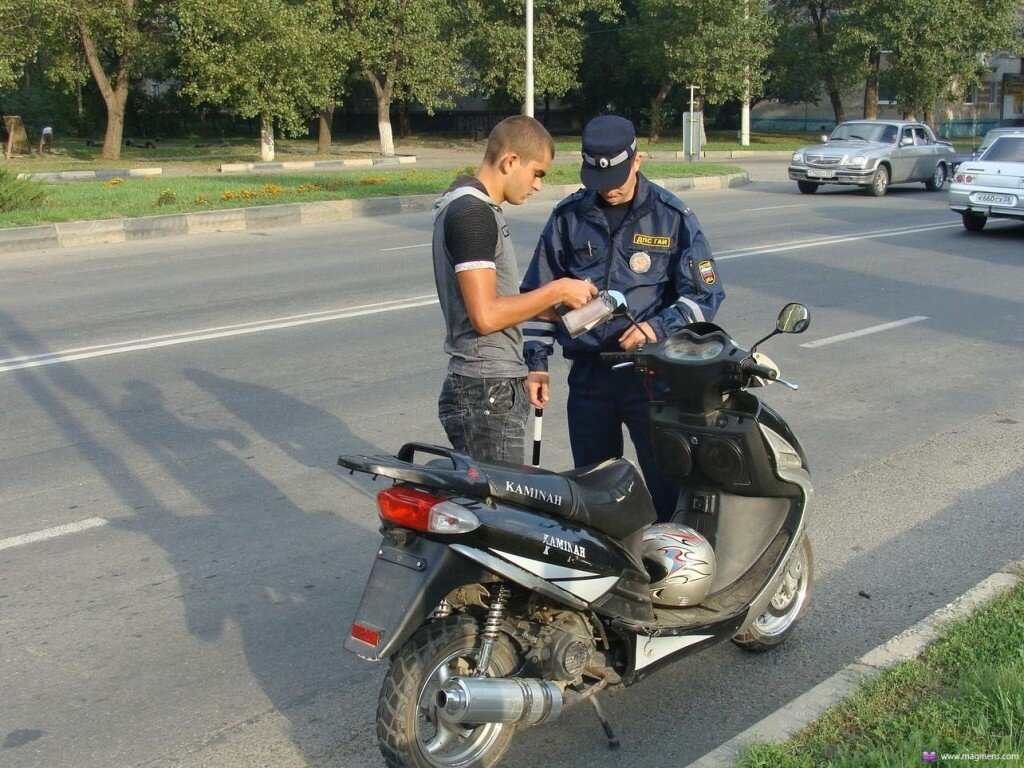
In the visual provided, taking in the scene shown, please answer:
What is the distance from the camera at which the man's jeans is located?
3621 millimetres

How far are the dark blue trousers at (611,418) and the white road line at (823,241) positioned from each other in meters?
9.22

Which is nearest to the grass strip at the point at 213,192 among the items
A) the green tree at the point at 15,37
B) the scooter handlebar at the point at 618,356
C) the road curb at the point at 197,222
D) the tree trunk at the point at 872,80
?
the road curb at the point at 197,222

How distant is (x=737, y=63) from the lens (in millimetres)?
40469

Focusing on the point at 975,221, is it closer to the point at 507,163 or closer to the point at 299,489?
the point at 299,489

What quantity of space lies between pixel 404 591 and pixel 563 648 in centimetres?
49

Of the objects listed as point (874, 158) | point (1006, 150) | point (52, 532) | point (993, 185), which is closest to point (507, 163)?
point (52, 532)

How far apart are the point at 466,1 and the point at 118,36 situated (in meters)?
13.5

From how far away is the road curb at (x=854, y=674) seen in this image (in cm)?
319

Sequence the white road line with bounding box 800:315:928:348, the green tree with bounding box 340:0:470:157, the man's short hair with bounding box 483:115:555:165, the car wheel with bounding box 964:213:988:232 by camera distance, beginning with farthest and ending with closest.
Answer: the green tree with bounding box 340:0:470:157, the car wheel with bounding box 964:213:988:232, the white road line with bounding box 800:315:928:348, the man's short hair with bounding box 483:115:555:165

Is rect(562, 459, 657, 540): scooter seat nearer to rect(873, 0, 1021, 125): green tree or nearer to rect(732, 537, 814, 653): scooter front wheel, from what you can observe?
rect(732, 537, 814, 653): scooter front wheel

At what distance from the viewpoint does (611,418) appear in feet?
13.6

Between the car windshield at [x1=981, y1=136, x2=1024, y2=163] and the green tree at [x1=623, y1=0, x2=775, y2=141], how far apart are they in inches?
961

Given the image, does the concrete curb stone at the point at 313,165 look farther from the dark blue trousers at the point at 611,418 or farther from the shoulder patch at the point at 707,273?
the shoulder patch at the point at 707,273

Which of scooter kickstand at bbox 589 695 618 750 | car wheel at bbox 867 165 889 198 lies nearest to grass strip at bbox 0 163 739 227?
car wheel at bbox 867 165 889 198
